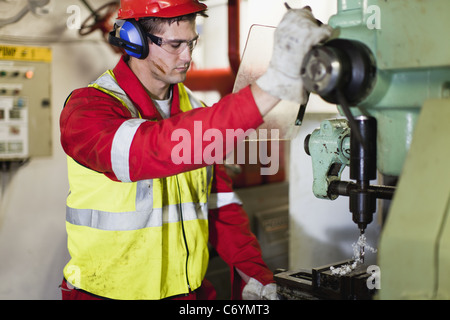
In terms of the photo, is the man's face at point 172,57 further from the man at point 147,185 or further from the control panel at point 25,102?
the control panel at point 25,102

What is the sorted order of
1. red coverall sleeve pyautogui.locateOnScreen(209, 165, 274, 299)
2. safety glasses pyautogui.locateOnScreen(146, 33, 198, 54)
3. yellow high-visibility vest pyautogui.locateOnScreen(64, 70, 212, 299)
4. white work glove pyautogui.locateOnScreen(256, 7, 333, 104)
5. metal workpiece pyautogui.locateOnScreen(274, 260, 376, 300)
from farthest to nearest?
red coverall sleeve pyautogui.locateOnScreen(209, 165, 274, 299), safety glasses pyautogui.locateOnScreen(146, 33, 198, 54), yellow high-visibility vest pyautogui.locateOnScreen(64, 70, 212, 299), metal workpiece pyautogui.locateOnScreen(274, 260, 376, 300), white work glove pyautogui.locateOnScreen(256, 7, 333, 104)

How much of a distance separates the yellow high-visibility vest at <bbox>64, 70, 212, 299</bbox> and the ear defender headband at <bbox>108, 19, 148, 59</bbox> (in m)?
0.12

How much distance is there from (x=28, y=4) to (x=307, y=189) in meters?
1.62

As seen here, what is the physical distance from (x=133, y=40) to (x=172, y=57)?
0.14 m

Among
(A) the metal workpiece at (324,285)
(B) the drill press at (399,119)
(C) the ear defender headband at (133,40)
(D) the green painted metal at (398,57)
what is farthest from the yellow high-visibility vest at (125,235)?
(D) the green painted metal at (398,57)

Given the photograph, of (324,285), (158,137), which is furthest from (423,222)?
(158,137)

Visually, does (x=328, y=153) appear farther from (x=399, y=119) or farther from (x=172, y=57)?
(x=172, y=57)

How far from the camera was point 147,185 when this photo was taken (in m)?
1.37

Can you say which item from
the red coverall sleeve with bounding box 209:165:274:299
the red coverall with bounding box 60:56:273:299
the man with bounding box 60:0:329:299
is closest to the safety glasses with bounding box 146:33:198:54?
the man with bounding box 60:0:329:299

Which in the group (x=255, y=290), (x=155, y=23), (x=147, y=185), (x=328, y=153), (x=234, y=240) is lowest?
(x=255, y=290)

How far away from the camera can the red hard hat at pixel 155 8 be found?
1.45 meters

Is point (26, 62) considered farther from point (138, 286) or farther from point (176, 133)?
point (176, 133)

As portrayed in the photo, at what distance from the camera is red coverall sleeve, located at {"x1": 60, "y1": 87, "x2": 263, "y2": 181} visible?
95cm

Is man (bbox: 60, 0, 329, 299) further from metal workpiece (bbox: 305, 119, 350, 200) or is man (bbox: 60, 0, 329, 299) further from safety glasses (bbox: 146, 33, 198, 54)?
metal workpiece (bbox: 305, 119, 350, 200)
